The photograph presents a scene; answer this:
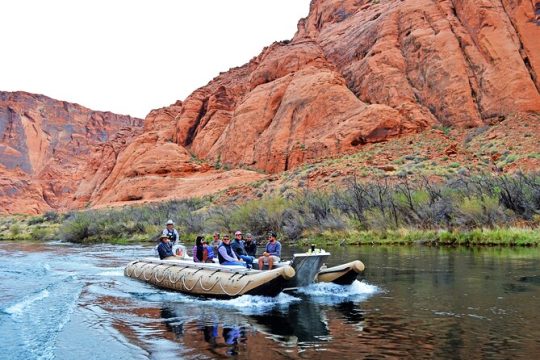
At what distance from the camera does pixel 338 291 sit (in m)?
12.8

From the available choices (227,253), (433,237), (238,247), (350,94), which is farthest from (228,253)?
(350,94)

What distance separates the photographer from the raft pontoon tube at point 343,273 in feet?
41.0

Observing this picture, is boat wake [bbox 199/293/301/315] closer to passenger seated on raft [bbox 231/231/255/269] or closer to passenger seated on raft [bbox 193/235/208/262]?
passenger seated on raft [bbox 231/231/255/269]

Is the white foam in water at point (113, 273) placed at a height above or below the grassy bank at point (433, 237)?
below

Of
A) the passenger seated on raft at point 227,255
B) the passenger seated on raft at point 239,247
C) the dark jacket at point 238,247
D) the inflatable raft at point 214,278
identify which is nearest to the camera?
the inflatable raft at point 214,278

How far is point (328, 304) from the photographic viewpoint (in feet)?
37.7

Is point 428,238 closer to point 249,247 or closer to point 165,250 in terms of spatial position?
point 249,247

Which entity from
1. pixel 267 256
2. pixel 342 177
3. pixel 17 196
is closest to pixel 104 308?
pixel 267 256

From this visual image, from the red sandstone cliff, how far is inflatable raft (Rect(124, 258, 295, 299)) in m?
33.0

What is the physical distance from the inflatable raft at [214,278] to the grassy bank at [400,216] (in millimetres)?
10907

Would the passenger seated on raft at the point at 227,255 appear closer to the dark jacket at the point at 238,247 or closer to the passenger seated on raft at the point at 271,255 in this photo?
the dark jacket at the point at 238,247

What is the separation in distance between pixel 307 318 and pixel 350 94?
43.6 meters

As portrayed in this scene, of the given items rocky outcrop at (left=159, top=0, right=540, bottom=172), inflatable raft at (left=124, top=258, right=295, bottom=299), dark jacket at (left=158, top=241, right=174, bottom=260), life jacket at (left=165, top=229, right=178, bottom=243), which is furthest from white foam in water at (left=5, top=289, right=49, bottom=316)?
rocky outcrop at (left=159, top=0, right=540, bottom=172)

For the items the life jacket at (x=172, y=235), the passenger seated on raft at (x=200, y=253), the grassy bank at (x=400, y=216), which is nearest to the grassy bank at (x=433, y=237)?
the grassy bank at (x=400, y=216)
